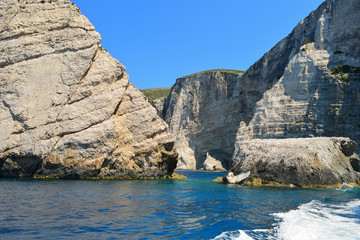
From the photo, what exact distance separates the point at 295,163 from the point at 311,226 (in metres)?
16.5

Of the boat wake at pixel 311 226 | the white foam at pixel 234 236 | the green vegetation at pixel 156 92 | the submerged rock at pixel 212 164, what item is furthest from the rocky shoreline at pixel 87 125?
the green vegetation at pixel 156 92

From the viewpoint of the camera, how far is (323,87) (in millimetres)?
49438

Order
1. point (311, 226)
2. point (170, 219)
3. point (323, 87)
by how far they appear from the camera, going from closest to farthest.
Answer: point (311, 226), point (170, 219), point (323, 87)

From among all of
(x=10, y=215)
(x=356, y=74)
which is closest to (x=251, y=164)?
(x=10, y=215)

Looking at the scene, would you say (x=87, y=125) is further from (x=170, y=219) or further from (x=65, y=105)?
(x=170, y=219)

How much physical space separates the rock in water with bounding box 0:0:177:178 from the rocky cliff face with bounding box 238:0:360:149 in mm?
25214

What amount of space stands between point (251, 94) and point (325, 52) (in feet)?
101

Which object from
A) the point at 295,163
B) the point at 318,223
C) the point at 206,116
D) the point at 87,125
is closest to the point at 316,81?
the point at 295,163

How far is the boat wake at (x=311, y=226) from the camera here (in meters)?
9.09

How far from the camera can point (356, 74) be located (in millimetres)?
46375

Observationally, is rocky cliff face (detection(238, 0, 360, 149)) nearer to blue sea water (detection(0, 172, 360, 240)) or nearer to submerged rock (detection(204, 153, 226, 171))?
submerged rock (detection(204, 153, 226, 171))

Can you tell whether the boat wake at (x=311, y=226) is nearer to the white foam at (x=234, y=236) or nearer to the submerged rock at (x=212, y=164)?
the white foam at (x=234, y=236)

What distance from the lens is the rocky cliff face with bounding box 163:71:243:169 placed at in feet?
282

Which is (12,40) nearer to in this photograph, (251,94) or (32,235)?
(32,235)
